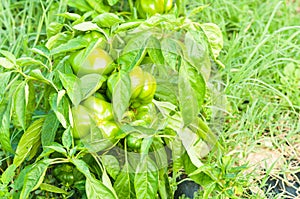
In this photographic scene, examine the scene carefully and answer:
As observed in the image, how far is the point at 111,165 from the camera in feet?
4.90

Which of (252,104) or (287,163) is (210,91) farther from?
(287,163)

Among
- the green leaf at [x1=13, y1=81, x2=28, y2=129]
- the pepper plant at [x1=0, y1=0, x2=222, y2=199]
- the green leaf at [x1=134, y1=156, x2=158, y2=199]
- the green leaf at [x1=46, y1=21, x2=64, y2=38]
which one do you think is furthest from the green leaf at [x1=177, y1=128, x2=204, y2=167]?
the green leaf at [x1=46, y1=21, x2=64, y2=38]

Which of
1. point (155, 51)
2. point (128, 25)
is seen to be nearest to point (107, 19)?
point (128, 25)

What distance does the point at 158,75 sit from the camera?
1627 millimetres

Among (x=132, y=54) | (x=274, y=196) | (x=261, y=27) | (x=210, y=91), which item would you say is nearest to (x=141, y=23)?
(x=132, y=54)

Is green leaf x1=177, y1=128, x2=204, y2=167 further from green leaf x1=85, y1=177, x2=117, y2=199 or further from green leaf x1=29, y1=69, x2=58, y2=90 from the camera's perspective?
green leaf x1=29, y1=69, x2=58, y2=90

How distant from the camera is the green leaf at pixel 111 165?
1.48 metres

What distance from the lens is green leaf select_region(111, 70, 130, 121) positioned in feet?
4.80

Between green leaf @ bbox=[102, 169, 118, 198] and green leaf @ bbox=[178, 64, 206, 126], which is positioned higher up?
green leaf @ bbox=[178, 64, 206, 126]

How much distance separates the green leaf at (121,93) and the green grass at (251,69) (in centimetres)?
33

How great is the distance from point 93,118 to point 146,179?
229 mm

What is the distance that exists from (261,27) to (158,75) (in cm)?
76

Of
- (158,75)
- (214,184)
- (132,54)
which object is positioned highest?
(132,54)

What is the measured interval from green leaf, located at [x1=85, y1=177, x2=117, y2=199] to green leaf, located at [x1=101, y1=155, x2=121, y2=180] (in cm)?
9
